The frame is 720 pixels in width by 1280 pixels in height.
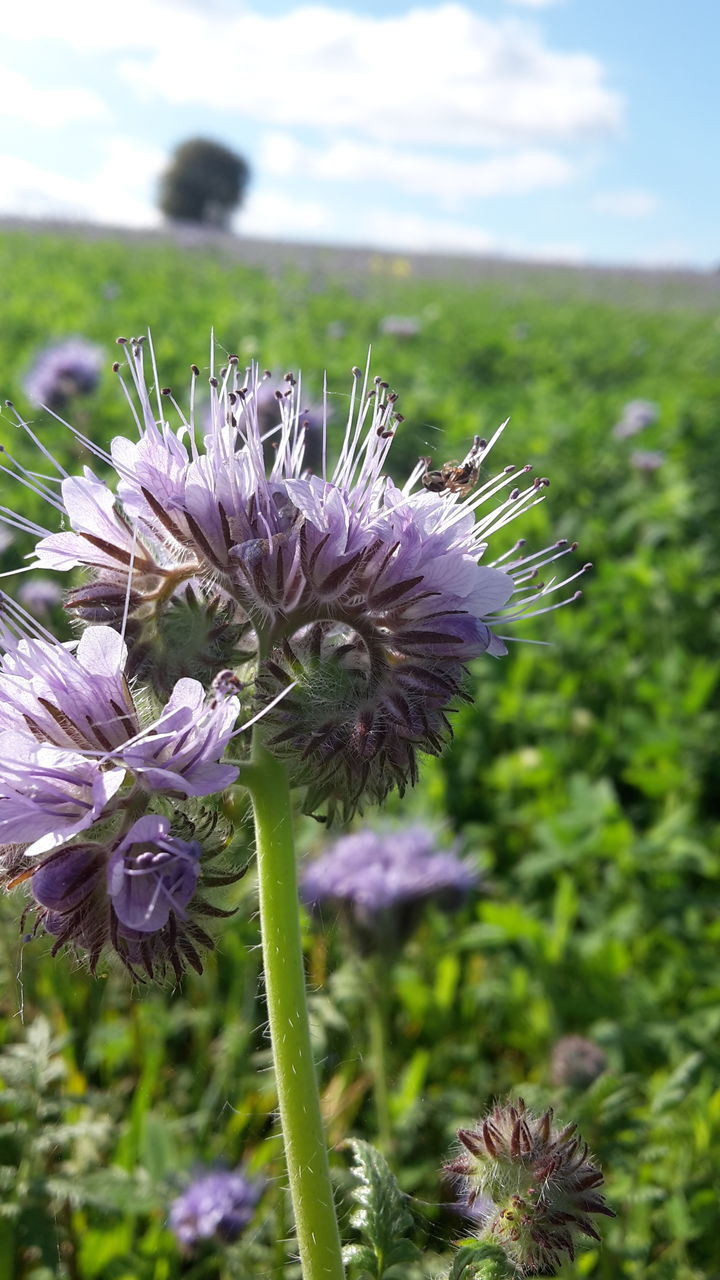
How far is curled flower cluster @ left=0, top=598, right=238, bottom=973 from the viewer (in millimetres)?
1151

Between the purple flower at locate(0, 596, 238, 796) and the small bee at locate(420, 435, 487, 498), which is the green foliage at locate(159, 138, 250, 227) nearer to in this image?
the small bee at locate(420, 435, 487, 498)

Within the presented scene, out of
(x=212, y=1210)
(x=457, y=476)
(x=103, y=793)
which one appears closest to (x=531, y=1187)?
(x=103, y=793)

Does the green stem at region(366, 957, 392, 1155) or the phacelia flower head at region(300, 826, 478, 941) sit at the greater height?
the phacelia flower head at region(300, 826, 478, 941)

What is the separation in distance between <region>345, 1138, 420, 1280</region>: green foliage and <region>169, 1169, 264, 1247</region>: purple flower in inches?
37.8

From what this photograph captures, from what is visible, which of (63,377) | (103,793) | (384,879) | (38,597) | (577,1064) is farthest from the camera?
(63,377)

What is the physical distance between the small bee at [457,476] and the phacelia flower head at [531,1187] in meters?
0.86

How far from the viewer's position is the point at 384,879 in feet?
10.2

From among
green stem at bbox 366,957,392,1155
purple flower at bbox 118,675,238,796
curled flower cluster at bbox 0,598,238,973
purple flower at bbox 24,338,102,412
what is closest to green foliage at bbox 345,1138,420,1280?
curled flower cluster at bbox 0,598,238,973

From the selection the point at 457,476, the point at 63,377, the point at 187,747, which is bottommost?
the point at 187,747

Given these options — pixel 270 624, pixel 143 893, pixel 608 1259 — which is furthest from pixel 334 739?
pixel 608 1259

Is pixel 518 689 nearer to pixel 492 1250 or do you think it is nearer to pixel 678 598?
pixel 678 598

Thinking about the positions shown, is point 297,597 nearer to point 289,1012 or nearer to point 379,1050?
point 289,1012

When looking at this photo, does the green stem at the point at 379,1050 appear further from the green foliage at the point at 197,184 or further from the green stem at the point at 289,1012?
the green foliage at the point at 197,184

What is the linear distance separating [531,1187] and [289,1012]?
1.31ft
